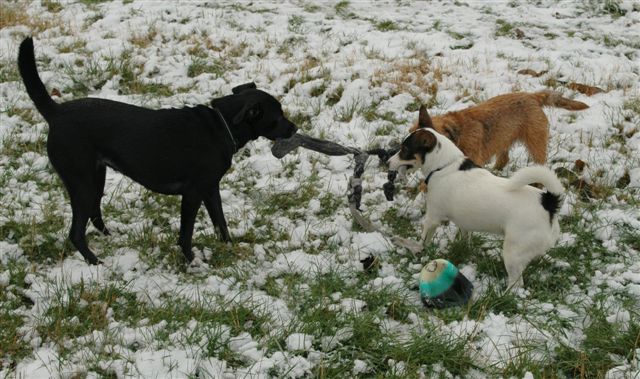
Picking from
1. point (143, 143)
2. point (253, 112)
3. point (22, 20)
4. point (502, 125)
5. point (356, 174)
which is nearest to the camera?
point (143, 143)

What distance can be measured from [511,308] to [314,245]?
1.60 metres

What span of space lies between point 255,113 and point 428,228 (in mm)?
1620

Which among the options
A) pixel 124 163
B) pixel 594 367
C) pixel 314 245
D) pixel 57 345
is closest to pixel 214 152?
pixel 124 163

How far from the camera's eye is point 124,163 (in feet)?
13.5

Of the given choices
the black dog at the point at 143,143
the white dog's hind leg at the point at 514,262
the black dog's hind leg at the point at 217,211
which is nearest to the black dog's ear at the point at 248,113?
the black dog at the point at 143,143

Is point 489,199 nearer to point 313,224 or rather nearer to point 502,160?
point 313,224

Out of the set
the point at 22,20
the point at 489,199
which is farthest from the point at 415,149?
the point at 22,20

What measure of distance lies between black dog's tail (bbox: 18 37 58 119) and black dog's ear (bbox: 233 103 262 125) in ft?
4.08

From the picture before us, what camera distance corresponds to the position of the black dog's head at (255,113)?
14.3ft

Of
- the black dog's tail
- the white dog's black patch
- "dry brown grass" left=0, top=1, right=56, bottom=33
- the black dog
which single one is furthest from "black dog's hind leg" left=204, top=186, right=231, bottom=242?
"dry brown grass" left=0, top=1, right=56, bottom=33

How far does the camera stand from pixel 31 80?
13.0 ft

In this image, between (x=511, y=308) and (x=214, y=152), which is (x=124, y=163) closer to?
(x=214, y=152)

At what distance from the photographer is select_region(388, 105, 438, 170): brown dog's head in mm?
4492

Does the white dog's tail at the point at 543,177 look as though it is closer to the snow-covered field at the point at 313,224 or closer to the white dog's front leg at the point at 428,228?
the snow-covered field at the point at 313,224
